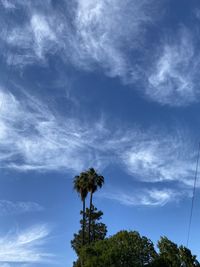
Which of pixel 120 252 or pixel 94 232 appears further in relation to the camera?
pixel 94 232

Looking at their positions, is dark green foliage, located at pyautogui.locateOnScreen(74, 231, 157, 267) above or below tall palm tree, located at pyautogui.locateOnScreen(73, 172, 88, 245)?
below

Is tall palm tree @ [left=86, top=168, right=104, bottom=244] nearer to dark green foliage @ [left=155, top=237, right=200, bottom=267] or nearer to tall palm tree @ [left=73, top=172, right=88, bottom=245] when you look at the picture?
tall palm tree @ [left=73, top=172, right=88, bottom=245]

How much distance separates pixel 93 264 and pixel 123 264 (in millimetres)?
4628

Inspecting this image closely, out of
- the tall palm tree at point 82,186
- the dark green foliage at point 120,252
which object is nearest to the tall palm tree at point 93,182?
the tall palm tree at point 82,186

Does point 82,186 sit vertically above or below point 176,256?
above

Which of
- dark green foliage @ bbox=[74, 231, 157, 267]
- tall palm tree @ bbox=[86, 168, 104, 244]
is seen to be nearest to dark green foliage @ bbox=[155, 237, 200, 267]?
dark green foliage @ bbox=[74, 231, 157, 267]

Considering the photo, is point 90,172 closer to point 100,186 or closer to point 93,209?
point 100,186

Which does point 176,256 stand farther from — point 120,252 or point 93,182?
point 93,182

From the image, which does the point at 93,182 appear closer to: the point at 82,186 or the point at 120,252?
the point at 82,186

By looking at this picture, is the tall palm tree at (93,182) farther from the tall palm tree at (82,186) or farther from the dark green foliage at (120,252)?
the dark green foliage at (120,252)

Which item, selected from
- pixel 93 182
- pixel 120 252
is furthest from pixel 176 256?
pixel 93 182

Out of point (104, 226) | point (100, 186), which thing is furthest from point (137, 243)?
point (104, 226)

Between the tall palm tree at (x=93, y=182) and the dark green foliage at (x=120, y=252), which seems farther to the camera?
the tall palm tree at (x=93, y=182)

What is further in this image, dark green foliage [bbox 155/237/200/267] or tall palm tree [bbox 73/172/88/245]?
tall palm tree [bbox 73/172/88/245]
